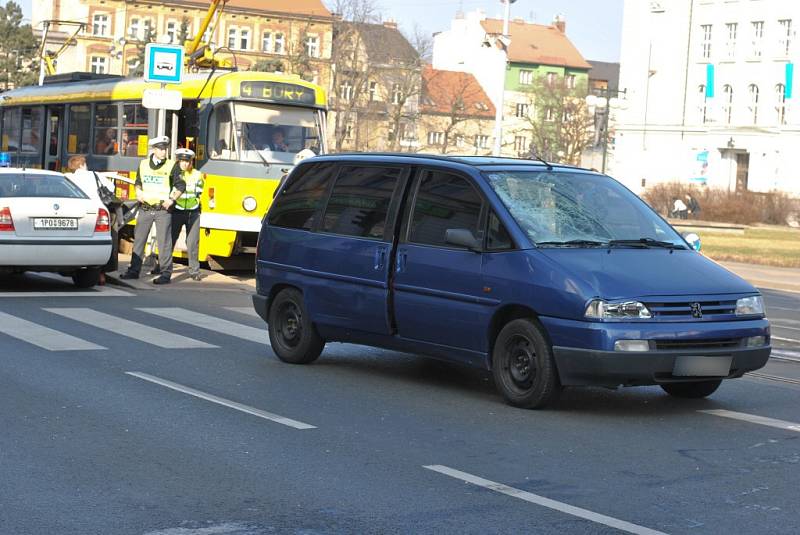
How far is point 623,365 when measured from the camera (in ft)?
30.4

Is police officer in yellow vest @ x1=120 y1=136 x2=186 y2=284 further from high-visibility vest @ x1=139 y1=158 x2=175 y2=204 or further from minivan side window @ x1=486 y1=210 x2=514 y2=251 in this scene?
minivan side window @ x1=486 y1=210 x2=514 y2=251

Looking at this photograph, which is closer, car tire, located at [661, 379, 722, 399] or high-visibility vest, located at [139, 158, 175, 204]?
car tire, located at [661, 379, 722, 399]

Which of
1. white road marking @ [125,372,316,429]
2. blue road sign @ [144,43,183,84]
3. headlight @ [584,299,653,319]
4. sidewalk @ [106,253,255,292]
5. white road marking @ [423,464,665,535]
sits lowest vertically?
white road marking @ [125,372,316,429]

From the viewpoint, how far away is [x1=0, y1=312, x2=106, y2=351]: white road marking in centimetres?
1262

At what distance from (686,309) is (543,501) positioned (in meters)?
2.80

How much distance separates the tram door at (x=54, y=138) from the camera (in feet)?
89.9

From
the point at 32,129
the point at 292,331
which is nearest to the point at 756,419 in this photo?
the point at 292,331

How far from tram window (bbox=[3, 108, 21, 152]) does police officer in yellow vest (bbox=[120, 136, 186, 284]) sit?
11.3 m

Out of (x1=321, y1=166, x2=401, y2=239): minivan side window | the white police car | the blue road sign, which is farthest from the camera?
the blue road sign

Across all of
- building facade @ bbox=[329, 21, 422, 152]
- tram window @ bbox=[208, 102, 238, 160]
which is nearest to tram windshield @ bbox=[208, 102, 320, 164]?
tram window @ bbox=[208, 102, 238, 160]

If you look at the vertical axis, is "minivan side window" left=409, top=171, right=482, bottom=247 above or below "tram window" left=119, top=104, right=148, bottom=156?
below

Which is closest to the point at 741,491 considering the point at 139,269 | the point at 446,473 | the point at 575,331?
the point at 446,473

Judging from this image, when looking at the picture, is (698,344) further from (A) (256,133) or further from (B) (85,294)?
(A) (256,133)

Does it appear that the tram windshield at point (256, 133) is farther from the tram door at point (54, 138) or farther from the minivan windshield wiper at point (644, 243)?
the minivan windshield wiper at point (644, 243)
